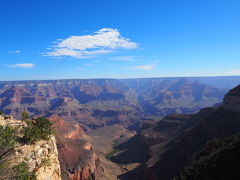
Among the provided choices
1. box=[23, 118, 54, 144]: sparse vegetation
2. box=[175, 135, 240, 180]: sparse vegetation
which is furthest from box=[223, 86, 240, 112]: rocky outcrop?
box=[23, 118, 54, 144]: sparse vegetation

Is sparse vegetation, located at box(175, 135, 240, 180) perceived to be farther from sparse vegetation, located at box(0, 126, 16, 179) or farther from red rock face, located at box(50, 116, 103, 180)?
red rock face, located at box(50, 116, 103, 180)

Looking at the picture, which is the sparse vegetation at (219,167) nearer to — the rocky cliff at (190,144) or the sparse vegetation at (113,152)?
the rocky cliff at (190,144)

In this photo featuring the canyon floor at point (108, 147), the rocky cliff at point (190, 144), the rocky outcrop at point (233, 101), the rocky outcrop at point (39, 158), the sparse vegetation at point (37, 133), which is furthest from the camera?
the canyon floor at point (108, 147)

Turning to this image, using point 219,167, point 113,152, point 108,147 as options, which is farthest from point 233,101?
point 108,147

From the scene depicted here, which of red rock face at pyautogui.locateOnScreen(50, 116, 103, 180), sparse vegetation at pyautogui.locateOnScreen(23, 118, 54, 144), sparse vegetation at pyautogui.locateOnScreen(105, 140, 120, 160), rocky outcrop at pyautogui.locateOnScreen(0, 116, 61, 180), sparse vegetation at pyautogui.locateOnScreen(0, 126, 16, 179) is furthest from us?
sparse vegetation at pyautogui.locateOnScreen(105, 140, 120, 160)

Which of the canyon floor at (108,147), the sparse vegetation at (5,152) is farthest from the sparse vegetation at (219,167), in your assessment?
the canyon floor at (108,147)

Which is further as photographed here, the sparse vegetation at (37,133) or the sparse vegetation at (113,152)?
the sparse vegetation at (113,152)

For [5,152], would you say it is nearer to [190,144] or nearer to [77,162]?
[190,144]

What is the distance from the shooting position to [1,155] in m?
18.2

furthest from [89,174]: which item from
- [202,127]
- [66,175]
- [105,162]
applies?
[202,127]

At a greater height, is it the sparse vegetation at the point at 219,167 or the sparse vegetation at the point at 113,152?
the sparse vegetation at the point at 219,167

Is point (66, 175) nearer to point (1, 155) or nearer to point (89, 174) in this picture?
point (89, 174)

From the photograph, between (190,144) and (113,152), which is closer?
(190,144)

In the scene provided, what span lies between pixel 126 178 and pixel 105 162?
79.6 feet
